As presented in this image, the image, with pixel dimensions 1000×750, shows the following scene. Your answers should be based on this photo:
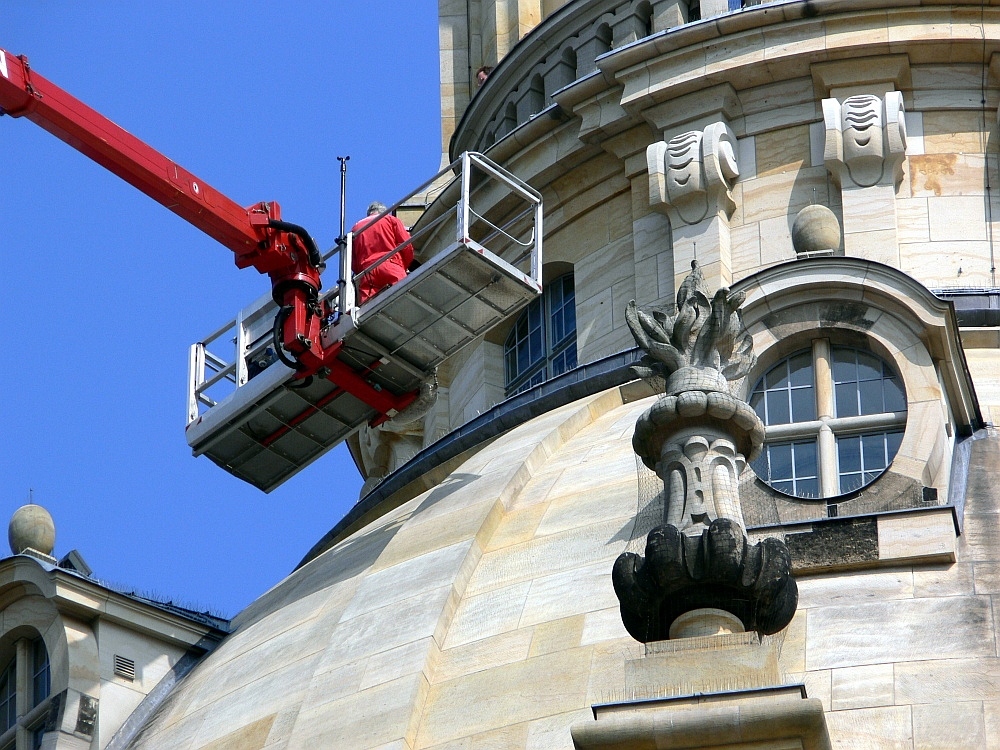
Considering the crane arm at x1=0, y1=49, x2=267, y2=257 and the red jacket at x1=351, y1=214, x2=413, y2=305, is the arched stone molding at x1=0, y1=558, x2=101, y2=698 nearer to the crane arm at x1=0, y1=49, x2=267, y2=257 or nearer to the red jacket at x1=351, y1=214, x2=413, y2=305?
the crane arm at x1=0, y1=49, x2=267, y2=257

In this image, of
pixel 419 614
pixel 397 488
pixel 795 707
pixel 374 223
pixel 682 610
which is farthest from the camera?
pixel 397 488

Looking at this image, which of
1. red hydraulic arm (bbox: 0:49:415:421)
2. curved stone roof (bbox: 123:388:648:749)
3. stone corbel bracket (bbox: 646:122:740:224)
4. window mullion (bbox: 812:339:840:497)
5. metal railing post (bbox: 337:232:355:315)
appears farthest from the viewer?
Answer: stone corbel bracket (bbox: 646:122:740:224)

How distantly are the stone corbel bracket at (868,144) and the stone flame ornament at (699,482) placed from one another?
832cm

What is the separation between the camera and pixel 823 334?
32.1 meters

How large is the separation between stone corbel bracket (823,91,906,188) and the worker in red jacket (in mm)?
5168

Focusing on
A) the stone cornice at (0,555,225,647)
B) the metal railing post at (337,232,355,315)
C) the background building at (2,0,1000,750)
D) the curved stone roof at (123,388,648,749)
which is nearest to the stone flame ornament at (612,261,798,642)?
the background building at (2,0,1000,750)

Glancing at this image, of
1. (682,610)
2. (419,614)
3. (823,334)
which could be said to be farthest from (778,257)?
(682,610)

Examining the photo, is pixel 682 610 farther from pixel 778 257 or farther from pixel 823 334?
pixel 778 257

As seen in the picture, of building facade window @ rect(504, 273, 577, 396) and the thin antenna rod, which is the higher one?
building facade window @ rect(504, 273, 577, 396)

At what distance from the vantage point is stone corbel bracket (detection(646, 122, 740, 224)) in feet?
121

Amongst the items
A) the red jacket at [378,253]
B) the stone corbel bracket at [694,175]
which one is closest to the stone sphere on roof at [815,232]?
the stone corbel bracket at [694,175]

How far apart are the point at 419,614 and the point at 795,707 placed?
923cm

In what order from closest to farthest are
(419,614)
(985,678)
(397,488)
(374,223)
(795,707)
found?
1. (795,707)
2. (985,678)
3. (419,614)
4. (374,223)
5. (397,488)

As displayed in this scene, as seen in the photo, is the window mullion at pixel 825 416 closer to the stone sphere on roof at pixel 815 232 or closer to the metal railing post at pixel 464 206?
the stone sphere on roof at pixel 815 232
